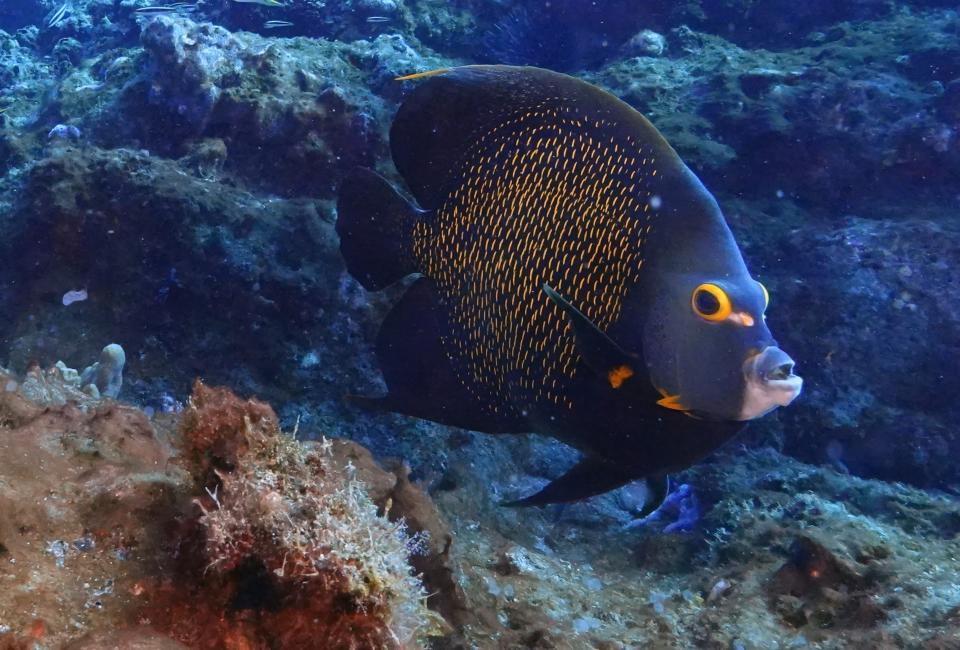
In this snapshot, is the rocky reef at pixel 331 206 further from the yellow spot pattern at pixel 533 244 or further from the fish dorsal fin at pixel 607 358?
the fish dorsal fin at pixel 607 358

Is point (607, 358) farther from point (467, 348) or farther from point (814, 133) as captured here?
point (814, 133)

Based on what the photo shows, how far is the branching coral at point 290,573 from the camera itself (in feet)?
4.66

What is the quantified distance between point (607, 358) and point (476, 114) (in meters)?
1.02

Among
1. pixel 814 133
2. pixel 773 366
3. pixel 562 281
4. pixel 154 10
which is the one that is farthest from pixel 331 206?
pixel 154 10

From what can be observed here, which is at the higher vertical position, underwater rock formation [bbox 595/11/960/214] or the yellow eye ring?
the yellow eye ring

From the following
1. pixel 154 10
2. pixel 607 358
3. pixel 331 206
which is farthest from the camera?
pixel 154 10

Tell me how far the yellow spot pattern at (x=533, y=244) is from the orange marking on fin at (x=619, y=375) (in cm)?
14

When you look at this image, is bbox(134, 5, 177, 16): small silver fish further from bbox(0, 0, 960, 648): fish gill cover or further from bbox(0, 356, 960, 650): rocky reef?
bbox(0, 356, 960, 650): rocky reef

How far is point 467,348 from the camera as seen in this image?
216cm

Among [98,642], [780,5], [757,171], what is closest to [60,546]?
[98,642]

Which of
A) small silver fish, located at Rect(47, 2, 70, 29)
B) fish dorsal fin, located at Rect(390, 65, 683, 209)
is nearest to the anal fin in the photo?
fish dorsal fin, located at Rect(390, 65, 683, 209)

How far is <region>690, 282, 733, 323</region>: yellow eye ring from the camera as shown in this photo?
1568mm

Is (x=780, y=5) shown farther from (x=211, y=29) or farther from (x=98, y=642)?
(x=98, y=642)

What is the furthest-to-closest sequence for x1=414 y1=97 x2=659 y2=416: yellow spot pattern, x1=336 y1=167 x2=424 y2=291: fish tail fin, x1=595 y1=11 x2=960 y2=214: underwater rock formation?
x1=595 y1=11 x2=960 y2=214: underwater rock formation
x1=336 y1=167 x2=424 y2=291: fish tail fin
x1=414 y1=97 x2=659 y2=416: yellow spot pattern
